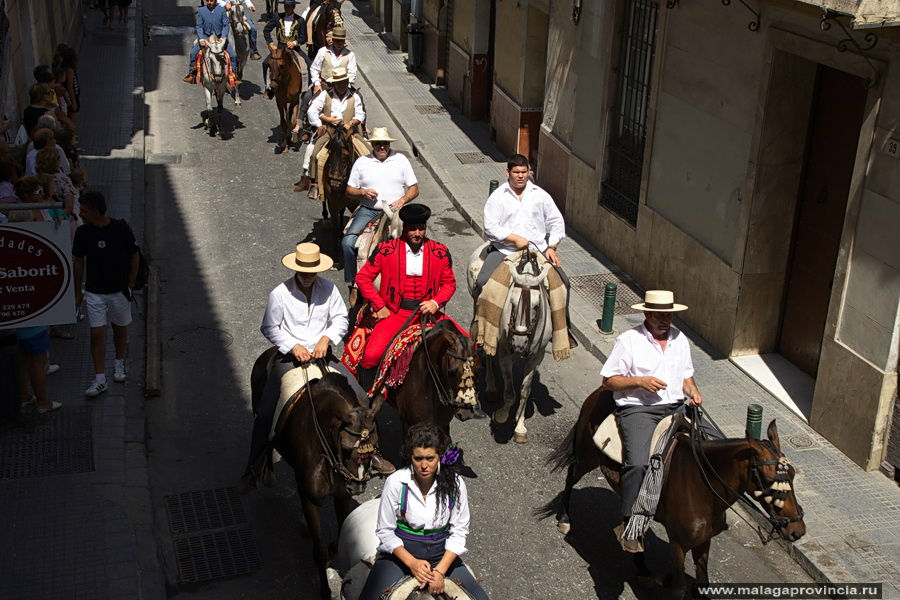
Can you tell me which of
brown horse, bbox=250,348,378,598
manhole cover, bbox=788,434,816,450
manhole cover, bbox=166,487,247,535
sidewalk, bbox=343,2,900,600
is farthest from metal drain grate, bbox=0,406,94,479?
manhole cover, bbox=788,434,816,450

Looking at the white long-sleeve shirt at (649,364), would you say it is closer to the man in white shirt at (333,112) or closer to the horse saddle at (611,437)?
the horse saddle at (611,437)

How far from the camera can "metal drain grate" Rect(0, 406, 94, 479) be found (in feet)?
33.7

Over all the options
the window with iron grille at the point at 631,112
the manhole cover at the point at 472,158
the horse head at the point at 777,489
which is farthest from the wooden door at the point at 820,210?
the manhole cover at the point at 472,158

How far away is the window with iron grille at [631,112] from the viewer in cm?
1537

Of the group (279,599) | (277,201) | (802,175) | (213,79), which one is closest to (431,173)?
(277,201)

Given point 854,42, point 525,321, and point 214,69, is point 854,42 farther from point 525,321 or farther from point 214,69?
point 214,69

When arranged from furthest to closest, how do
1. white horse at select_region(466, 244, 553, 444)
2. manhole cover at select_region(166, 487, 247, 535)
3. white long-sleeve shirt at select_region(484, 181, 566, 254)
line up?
white long-sleeve shirt at select_region(484, 181, 566, 254) < white horse at select_region(466, 244, 553, 444) < manhole cover at select_region(166, 487, 247, 535)

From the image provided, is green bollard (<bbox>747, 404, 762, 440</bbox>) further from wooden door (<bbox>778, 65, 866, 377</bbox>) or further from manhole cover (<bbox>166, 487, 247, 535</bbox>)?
manhole cover (<bbox>166, 487, 247, 535</bbox>)

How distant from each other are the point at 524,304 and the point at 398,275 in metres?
1.28

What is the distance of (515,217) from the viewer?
1160 cm

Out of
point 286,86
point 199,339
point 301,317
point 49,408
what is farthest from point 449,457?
point 286,86

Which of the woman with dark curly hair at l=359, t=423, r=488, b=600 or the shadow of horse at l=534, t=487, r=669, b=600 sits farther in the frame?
the shadow of horse at l=534, t=487, r=669, b=600

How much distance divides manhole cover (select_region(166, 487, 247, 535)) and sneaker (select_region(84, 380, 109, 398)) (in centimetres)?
203

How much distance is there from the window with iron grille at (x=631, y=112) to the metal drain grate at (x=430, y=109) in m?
9.07
